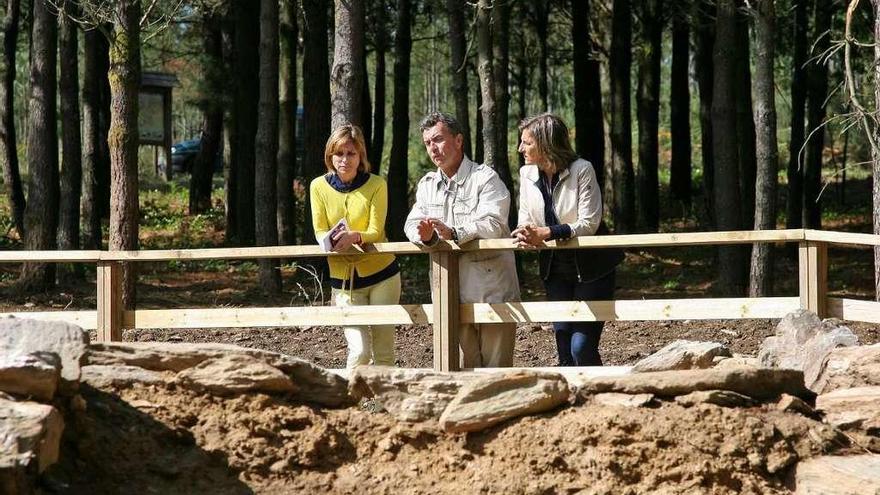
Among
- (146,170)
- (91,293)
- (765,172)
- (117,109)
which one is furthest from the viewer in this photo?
(146,170)

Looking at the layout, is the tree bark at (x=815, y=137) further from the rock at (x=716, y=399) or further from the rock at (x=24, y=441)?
the rock at (x=24, y=441)

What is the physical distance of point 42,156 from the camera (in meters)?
15.7

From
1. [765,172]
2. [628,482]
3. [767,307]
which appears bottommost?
[628,482]

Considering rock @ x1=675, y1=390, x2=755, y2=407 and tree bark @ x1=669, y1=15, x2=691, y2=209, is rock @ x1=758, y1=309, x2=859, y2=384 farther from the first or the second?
tree bark @ x1=669, y1=15, x2=691, y2=209

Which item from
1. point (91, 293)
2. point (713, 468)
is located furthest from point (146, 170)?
point (713, 468)

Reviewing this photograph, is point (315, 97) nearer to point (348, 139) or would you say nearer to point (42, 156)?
point (42, 156)

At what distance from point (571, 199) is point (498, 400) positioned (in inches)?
68.3

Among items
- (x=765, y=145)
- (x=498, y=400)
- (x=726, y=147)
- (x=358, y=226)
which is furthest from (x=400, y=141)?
(x=498, y=400)

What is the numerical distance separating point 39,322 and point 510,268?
2.98 metres

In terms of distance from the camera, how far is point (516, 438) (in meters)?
5.65

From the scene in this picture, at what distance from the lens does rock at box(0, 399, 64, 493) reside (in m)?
4.50

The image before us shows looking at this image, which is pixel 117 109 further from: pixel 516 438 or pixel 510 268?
pixel 516 438

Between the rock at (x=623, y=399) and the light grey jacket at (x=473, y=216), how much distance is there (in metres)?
1.65

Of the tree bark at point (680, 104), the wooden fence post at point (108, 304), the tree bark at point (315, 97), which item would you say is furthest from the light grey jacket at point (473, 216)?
the tree bark at point (680, 104)
